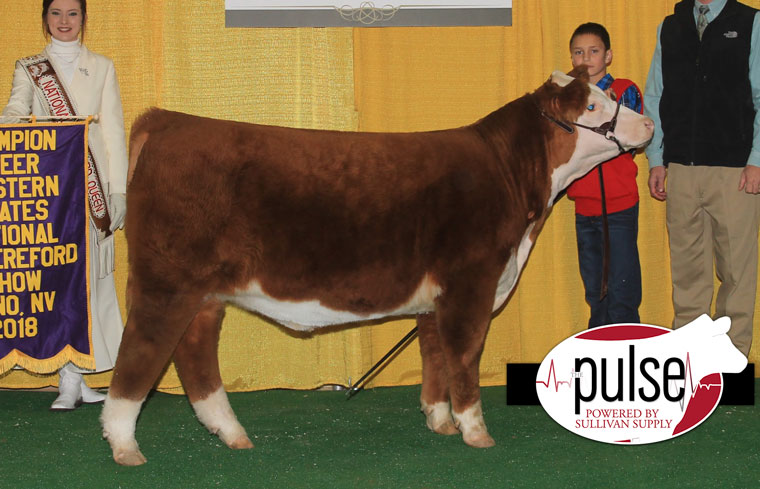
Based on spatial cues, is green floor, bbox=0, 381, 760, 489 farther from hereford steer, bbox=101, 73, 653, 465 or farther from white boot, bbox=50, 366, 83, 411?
hereford steer, bbox=101, 73, 653, 465

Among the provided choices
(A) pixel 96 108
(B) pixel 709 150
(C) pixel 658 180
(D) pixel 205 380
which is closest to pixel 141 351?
(D) pixel 205 380

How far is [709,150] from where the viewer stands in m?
4.66

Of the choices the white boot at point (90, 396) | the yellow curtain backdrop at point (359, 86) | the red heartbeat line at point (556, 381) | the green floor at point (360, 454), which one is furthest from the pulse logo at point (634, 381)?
the white boot at point (90, 396)

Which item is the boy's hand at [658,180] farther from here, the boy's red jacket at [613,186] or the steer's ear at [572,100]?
the steer's ear at [572,100]

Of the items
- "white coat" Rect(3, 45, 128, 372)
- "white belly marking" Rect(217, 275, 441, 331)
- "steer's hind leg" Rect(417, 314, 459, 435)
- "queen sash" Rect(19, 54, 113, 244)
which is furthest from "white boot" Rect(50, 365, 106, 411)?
"steer's hind leg" Rect(417, 314, 459, 435)

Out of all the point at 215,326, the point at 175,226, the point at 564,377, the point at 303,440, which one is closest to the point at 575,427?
the point at 564,377

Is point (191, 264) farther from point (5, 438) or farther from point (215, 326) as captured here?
point (5, 438)

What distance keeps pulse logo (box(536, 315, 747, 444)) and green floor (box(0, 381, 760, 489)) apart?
0.15 meters

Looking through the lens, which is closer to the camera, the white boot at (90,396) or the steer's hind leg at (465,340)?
the steer's hind leg at (465,340)

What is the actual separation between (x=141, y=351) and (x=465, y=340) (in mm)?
1471

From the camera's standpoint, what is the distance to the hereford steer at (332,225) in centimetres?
351

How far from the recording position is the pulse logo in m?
3.63

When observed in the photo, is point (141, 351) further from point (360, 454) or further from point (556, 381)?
point (556, 381)

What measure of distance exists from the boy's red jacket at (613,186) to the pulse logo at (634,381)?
108 centimetres
